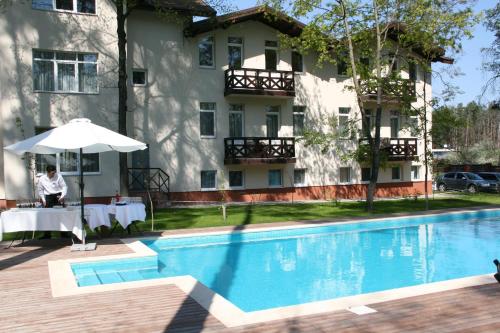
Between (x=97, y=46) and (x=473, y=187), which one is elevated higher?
(x=97, y=46)

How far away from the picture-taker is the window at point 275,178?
23172 mm

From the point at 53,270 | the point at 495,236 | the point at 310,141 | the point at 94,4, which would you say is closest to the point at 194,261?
the point at 53,270

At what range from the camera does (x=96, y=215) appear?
10.4 metres

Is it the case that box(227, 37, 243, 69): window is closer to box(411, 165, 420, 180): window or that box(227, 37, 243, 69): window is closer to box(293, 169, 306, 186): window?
box(293, 169, 306, 186): window

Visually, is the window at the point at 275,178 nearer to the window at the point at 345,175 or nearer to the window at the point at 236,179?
the window at the point at 236,179

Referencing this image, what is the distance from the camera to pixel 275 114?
76.4ft

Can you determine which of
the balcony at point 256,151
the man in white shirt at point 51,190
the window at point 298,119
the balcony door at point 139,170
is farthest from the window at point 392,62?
the man in white shirt at point 51,190

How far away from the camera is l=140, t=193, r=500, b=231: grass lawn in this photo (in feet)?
47.4

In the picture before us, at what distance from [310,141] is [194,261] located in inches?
423

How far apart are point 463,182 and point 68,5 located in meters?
24.7

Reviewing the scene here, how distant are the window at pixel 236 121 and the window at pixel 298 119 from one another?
2897 millimetres

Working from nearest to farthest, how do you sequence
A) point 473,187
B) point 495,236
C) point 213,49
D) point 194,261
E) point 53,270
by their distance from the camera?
point 53,270, point 194,261, point 495,236, point 213,49, point 473,187

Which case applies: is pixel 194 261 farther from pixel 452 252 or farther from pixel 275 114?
pixel 275 114

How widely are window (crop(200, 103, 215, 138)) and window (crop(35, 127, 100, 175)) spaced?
16.4ft
